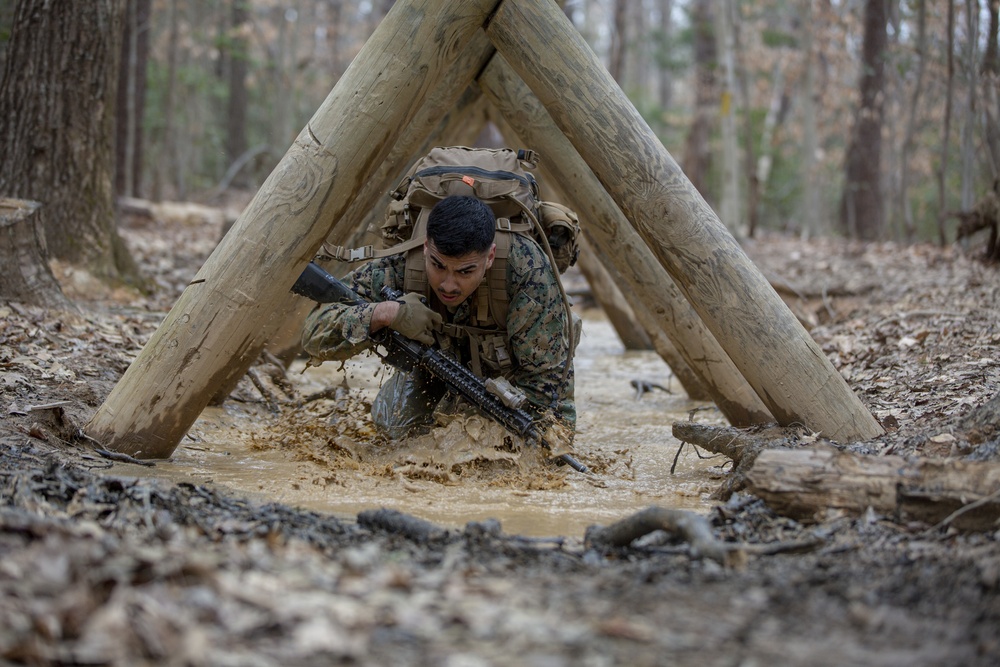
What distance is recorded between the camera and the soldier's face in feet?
13.9

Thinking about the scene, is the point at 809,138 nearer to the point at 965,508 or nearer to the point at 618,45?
the point at 618,45

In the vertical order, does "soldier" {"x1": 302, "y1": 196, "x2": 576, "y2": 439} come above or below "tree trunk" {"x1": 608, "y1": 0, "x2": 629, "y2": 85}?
below

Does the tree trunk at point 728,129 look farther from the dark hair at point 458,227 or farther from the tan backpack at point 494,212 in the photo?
the dark hair at point 458,227

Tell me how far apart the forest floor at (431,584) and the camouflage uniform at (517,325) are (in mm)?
1135

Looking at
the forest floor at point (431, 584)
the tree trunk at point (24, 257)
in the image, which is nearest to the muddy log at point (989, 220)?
the forest floor at point (431, 584)

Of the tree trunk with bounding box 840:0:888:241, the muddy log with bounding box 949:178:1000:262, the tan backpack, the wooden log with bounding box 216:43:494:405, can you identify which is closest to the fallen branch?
the tan backpack

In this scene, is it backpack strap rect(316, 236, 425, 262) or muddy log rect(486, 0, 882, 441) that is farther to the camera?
backpack strap rect(316, 236, 425, 262)

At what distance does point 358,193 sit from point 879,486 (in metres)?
2.36

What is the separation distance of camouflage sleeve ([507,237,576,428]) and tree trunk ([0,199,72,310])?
3190mm

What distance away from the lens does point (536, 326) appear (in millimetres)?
4707

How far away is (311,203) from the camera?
376 cm

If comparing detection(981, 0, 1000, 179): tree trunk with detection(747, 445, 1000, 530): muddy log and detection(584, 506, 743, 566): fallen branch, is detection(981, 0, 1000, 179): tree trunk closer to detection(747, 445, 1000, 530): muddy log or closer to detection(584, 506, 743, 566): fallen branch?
detection(747, 445, 1000, 530): muddy log

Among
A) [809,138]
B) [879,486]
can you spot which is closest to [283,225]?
[879,486]

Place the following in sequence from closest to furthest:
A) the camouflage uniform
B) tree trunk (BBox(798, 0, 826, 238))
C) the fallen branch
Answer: the fallen branch
the camouflage uniform
tree trunk (BBox(798, 0, 826, 238))
